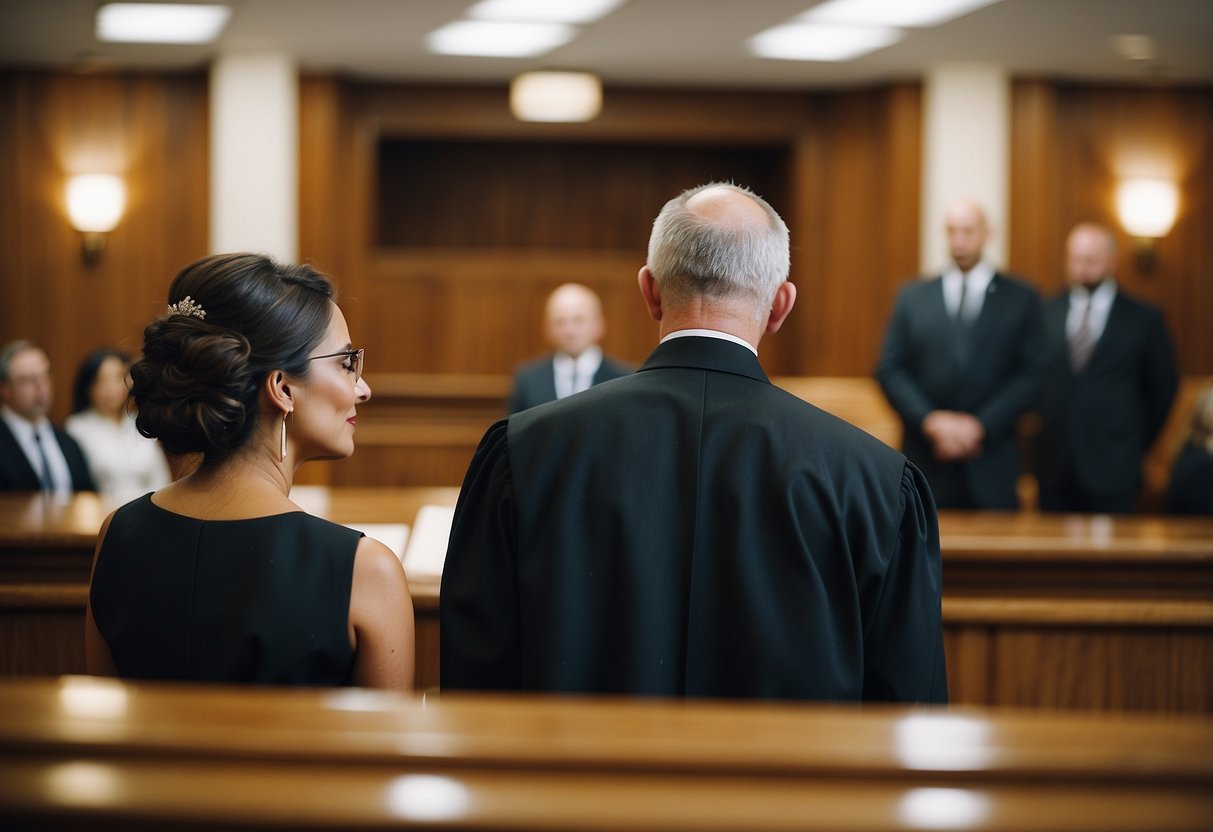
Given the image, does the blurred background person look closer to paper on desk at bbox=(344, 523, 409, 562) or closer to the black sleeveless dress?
paper on desk at bbox=(344, 523, 409, 562)

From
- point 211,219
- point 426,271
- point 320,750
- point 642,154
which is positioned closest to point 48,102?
point 211,219

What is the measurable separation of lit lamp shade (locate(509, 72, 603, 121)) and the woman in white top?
11.8ft

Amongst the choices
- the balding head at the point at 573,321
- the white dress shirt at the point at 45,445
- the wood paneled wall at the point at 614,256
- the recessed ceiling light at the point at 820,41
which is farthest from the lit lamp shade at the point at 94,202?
the recessed ceiling light at the point at 820,41

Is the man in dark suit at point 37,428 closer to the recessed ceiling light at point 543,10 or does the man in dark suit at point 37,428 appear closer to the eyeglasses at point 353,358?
the recessed ceiling light at point 543,10

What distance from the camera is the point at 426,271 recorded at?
892cm

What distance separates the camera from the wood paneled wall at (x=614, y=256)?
28.0ft

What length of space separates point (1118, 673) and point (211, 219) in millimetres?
7009

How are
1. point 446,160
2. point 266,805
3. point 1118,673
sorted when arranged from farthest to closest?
point 446,160, point 1118,673, point 266,805

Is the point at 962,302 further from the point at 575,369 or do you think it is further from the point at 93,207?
the point at 93,207

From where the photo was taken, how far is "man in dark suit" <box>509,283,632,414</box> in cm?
638

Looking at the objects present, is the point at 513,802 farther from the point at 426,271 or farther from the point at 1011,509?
the point at 426,271

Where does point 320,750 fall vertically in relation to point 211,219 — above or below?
below

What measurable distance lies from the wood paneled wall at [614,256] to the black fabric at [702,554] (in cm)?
681

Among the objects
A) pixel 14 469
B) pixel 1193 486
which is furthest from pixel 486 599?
pixel 1193 486
